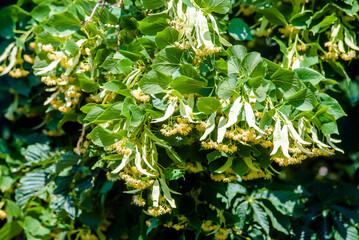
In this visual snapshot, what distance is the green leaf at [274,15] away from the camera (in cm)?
115

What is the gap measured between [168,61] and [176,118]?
0.17 m

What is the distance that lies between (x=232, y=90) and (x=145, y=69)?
Result: 0.95 feet

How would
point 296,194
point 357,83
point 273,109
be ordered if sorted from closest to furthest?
point 273,109 → point 296,194 → point 357,83

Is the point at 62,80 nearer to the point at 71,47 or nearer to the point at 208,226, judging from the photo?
the point at 71,47

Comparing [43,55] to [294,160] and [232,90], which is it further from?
[294,160]

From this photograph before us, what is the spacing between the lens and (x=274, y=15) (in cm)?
118

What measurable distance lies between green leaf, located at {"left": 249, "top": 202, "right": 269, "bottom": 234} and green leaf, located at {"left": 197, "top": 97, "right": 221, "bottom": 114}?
0.59 metres

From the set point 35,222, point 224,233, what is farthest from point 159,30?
point 35,222

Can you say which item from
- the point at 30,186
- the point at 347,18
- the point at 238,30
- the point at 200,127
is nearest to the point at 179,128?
the point at 200,127

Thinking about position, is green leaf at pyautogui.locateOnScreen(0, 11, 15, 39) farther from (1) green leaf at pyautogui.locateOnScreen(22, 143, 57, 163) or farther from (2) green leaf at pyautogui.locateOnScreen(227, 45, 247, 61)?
(2) green leaf at pyautogui.locateOnScreen(227, 45, 247, 61)

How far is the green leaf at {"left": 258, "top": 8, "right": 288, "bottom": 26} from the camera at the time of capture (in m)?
1.15

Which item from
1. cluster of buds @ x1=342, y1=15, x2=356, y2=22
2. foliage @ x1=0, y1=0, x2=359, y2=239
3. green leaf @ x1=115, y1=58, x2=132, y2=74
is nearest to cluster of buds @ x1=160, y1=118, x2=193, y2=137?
foliage @ x1=0, y1=0, x2=359, y2=239

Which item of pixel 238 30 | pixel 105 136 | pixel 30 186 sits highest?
pixel 238 30

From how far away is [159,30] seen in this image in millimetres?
1007
